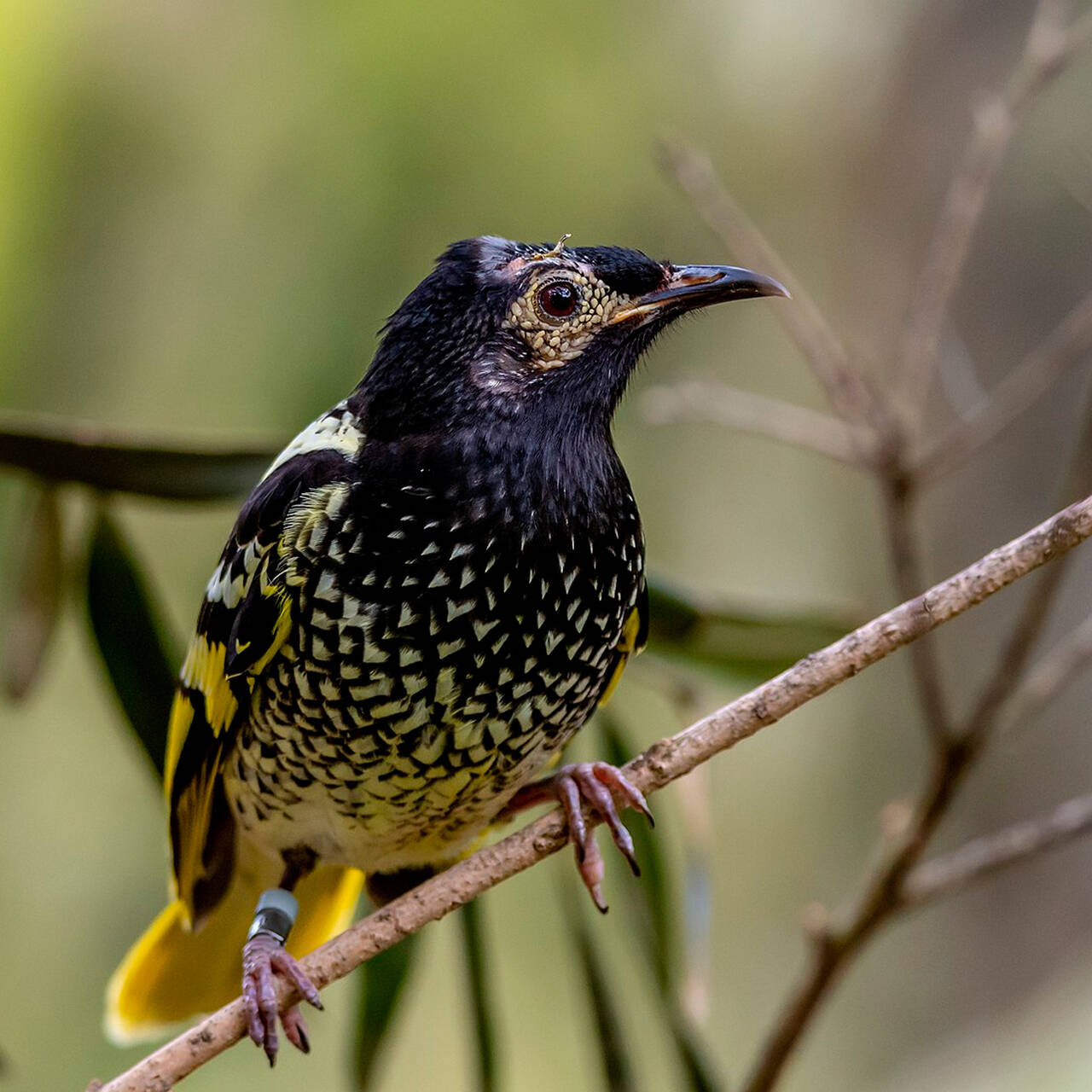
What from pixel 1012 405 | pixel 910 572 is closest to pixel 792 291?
pixel 1012 405

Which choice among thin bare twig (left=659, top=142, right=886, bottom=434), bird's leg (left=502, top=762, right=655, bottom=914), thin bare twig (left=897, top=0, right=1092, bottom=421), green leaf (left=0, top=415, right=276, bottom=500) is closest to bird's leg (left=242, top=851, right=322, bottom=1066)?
bird's leg (left=502, top=762, right=655, bottom=914)

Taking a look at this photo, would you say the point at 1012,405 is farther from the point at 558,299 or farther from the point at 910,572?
the point at 558,299

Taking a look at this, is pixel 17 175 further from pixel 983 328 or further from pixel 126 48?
pixel 983 328

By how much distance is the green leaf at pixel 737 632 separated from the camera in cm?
286

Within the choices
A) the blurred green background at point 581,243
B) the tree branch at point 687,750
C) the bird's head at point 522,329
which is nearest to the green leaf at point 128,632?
the bird's head at point 522,329

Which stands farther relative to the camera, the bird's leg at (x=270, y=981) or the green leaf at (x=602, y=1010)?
the green leaf at (x=602, y=1010)

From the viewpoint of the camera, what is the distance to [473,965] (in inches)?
110

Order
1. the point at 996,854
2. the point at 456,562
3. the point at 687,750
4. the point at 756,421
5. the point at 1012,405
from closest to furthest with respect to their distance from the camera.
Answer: the point at 687,750, the point at 456,562, the point at 996,854, the point at 1012,405, the point at 756,421

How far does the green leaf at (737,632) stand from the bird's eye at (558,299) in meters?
0.73

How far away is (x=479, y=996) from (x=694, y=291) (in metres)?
1.46

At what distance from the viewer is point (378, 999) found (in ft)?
9.46

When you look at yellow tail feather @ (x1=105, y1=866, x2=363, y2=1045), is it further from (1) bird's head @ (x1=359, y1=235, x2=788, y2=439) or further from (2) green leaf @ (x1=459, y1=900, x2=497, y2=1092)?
(1) bird's head @ (x1=359, y1=235, x2=788, y2=439)

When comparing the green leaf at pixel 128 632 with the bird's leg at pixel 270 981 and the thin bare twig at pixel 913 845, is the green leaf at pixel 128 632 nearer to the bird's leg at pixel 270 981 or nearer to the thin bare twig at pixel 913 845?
the bird's leg at pixel 270 981

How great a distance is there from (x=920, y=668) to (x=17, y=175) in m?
4.02
